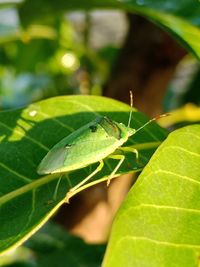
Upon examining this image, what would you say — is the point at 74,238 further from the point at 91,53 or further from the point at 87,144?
the point at 91,53

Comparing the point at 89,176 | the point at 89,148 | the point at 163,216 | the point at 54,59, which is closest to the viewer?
the point at 163,216

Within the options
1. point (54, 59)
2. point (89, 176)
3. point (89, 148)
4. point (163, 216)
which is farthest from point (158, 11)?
point (54, 59)

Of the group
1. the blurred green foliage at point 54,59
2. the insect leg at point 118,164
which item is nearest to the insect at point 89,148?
the insect leg at point 118,164

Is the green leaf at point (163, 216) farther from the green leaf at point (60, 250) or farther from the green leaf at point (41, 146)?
the green leaf at point (60, 250)

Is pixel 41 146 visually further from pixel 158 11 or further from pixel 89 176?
pixel 158 11

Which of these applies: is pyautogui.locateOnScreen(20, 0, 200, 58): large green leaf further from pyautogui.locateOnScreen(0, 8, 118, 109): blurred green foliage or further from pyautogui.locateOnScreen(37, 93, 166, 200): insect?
pyautogui.locateOnScreen(0, 8, 118, 109): blurred green foliage

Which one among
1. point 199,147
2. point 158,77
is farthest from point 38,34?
point 199,147
